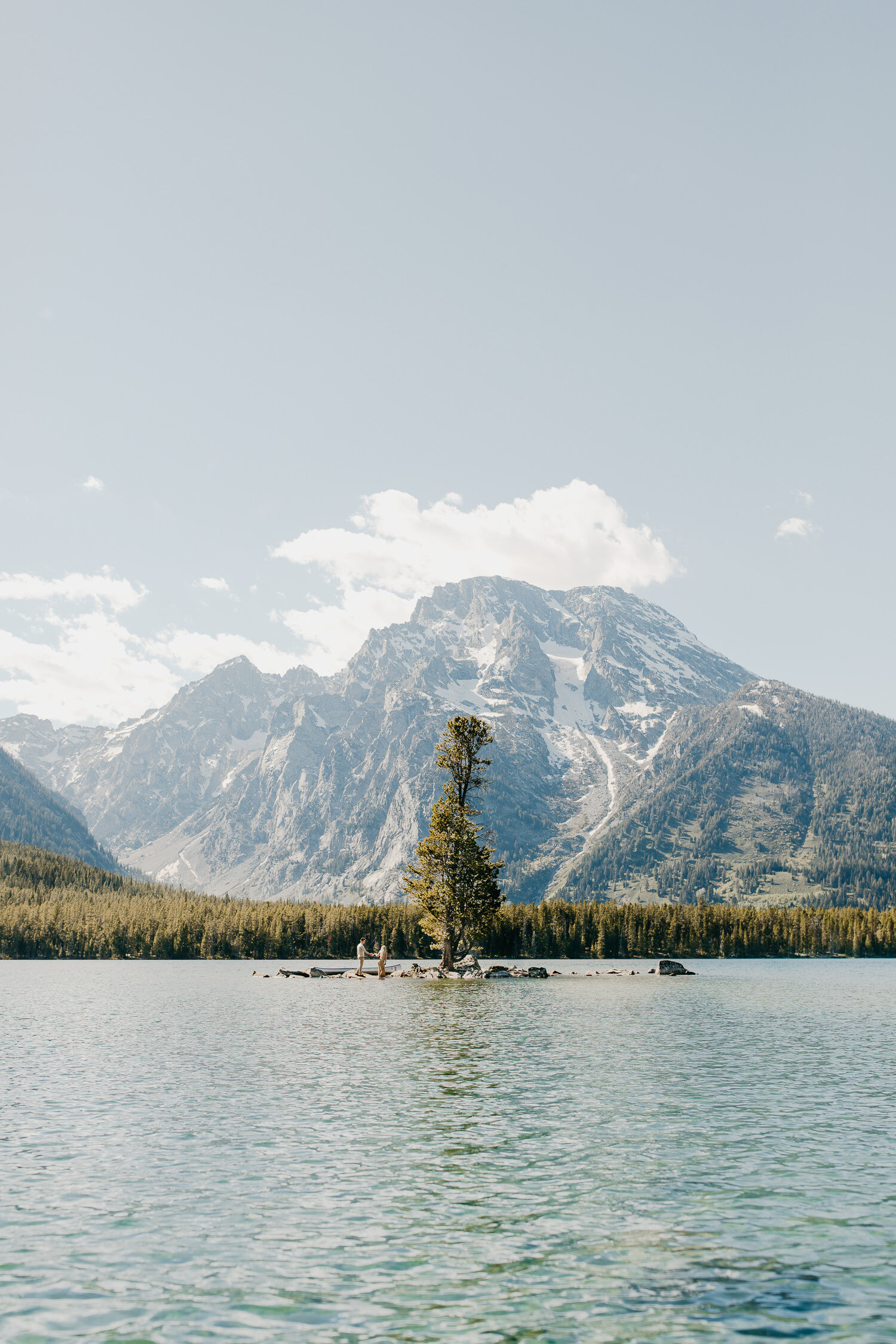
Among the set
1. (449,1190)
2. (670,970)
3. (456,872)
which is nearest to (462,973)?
(456,872)

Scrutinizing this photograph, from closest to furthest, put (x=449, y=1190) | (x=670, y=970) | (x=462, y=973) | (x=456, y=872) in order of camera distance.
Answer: (x=449, y=1190) < (x=456, y=872) < (x=462, y=973) < (x=670, y=970)

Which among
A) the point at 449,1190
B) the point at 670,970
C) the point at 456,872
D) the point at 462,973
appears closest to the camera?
the point at 449,1190

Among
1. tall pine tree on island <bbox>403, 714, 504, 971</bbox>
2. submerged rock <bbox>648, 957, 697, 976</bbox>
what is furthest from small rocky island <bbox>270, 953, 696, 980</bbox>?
tall pine tree on island <bbox>403, 714, 504, 971</bbox>

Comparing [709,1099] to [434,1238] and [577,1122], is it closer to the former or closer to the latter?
[577,1122]

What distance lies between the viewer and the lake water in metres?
14.2

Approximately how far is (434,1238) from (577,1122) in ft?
36.0

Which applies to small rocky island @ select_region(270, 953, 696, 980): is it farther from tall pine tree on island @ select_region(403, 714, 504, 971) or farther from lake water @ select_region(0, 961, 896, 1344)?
lake water @ select_region(0, 961, 896, 1344)

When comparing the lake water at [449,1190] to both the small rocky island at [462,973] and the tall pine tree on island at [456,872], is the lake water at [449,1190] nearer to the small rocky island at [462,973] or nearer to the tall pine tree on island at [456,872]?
the tall pine tree on island at [456,872]

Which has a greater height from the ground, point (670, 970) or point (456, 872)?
point (456, 872)

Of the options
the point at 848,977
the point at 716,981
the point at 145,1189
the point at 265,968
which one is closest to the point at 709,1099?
the point at 145,1189

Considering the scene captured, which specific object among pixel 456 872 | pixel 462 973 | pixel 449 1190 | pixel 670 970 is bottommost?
pixel 670 970

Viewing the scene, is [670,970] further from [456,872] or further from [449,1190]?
[449,1190]

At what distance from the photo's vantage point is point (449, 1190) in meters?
20.6

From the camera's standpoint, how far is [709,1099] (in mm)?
30500
